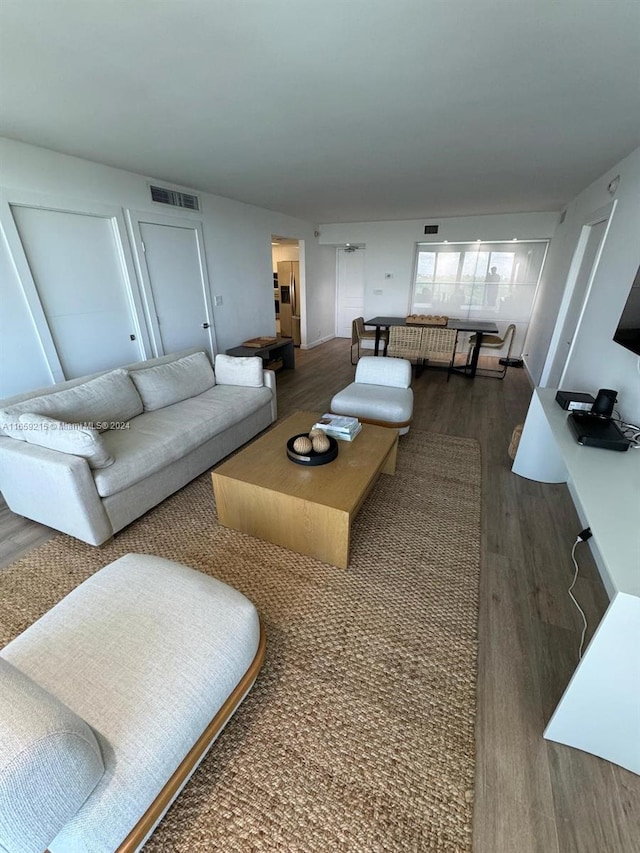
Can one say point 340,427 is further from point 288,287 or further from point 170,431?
point 288,287

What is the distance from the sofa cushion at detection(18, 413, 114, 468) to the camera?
6.01 ft

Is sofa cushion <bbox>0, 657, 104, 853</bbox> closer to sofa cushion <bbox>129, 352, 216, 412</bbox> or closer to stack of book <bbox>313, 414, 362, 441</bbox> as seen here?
stack of book <bbox>313, 414, 362, 441</bbox>

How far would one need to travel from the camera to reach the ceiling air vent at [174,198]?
133 inches

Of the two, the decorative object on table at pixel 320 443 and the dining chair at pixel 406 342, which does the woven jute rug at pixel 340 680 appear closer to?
the decorative object on table at pixel 320 443

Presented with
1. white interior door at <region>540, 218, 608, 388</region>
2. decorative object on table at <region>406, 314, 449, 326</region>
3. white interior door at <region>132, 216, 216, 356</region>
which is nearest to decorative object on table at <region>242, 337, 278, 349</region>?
white interior door at <region>132, 216, 216, 356</region>

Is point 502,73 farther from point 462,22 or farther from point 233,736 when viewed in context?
point 233,736

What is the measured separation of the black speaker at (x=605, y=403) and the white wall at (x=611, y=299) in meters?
0.13

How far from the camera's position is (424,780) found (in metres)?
1.08

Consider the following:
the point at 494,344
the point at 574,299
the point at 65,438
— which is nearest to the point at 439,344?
the point at 494,344

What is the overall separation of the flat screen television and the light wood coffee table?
1391 millimetres

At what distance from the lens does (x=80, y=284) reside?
287 cm

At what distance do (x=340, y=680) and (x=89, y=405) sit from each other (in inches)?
88.2

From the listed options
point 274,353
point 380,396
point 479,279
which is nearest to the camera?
point 380,396

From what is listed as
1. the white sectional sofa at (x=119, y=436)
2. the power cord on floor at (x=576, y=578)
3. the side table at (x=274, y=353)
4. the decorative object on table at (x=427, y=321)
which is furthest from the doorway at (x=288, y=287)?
the power cord on floor at (x=576, y=578)
